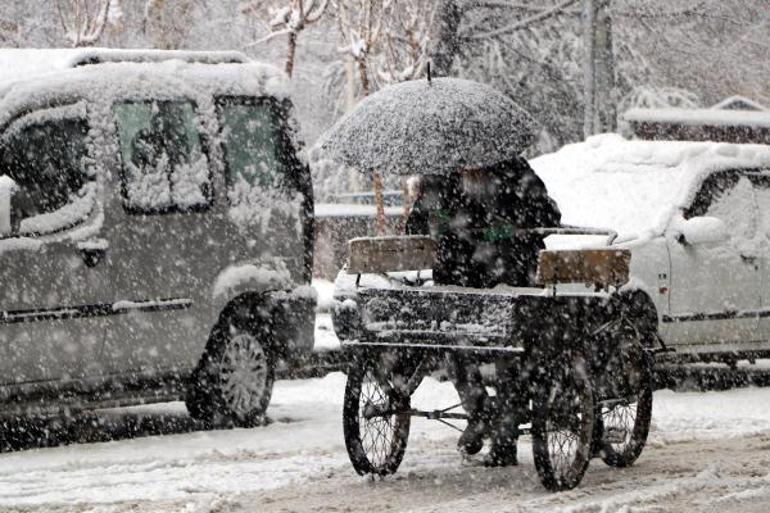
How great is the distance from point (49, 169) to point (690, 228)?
536 cm

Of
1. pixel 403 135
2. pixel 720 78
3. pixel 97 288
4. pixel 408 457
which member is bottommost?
pixel 408 457

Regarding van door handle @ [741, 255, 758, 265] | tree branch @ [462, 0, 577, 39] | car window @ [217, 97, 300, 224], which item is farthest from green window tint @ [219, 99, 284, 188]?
tree branch @ [462, 0, 577, 39]

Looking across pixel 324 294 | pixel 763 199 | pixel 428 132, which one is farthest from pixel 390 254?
pixel 324 294

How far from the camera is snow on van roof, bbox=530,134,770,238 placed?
47.8 feet

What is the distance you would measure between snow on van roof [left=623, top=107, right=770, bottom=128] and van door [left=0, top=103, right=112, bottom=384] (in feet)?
53.4

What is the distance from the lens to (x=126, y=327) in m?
11.6

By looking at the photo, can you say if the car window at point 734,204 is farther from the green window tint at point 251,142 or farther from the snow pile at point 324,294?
the green window tint at point 251,142

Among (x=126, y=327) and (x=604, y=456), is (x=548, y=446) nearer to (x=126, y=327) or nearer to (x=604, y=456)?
(x=604, y=456)

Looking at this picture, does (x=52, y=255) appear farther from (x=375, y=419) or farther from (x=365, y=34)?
(x=365, y=34)

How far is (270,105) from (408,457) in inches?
125

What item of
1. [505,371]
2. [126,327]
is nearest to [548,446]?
[505,371]

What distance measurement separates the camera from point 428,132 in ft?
32.6

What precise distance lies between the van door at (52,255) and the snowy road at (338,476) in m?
0.58

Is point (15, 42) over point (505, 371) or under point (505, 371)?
over
